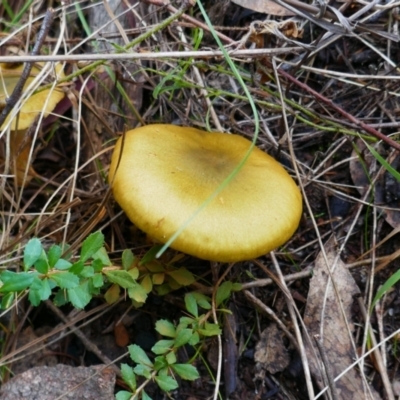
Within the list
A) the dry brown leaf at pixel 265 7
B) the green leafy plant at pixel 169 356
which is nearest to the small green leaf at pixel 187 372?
the green leafy plant at pixel 169 356

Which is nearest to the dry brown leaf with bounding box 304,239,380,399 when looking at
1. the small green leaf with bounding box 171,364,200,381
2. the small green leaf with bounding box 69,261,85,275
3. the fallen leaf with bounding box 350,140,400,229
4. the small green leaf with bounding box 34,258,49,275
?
the fallen leaf with bounding box 350,140,400,229

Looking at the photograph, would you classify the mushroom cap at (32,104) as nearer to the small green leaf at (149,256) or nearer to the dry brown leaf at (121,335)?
the small green leaf at (149,256)

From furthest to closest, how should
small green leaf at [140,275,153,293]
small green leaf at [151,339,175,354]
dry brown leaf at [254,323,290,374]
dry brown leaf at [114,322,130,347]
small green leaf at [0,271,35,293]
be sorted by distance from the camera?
dry brown leaf at [114,322,130,347], dry brown leaf at [254,323,290,374], small green leaf at [140,275,153,293], small green leaf at [151,339,175,354], small green leaf at [0,271,35,293]

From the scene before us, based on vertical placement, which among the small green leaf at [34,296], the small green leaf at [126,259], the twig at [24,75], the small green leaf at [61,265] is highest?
the twig at [24,75]

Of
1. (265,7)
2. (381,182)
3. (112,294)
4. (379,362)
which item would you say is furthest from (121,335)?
(265,7)

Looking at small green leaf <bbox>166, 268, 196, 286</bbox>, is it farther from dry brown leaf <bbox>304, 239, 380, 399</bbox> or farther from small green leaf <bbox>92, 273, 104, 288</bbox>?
dry brown leaf <bbox>304, 239, 380, 399</bbox>

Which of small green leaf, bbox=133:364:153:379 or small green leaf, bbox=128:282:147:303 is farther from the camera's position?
small green leaf, bbox=128:282:147:303

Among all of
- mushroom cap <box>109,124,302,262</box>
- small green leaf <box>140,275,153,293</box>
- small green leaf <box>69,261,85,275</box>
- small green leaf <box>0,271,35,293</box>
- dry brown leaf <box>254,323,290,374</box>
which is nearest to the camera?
small green leaf <box>0,271,35,293</box>
